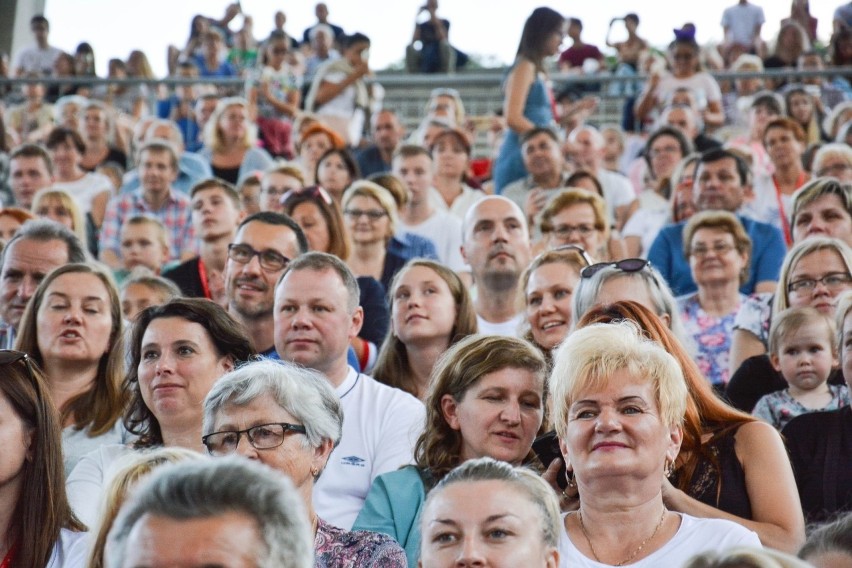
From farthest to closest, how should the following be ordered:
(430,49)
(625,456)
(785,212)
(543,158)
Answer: (430,49), (543,158), (785,212), (625,456)

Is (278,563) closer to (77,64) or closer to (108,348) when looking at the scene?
(108,348)

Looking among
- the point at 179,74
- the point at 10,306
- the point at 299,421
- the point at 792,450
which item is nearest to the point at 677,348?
the point at 792,450

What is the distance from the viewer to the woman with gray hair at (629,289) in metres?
3.96

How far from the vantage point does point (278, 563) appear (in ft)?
6.28

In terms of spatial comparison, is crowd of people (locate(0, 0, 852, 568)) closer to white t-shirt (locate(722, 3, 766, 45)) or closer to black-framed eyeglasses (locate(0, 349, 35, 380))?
black-framed eyeglasses (locate(0, 349, 35, 380))

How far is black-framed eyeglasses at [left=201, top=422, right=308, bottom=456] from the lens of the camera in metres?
3.25

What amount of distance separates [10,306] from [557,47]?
414cm

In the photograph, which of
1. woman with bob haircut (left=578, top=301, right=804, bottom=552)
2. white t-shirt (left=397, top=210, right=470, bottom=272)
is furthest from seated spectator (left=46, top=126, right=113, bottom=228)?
woman with bob haircut (left=578, top=301, right=804, bottom=552)

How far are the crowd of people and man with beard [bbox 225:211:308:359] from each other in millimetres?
12

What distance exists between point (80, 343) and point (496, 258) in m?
1.83

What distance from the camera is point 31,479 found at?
3.35 metres

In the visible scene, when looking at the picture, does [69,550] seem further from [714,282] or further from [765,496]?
[714,282]

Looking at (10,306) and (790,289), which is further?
(10,306)

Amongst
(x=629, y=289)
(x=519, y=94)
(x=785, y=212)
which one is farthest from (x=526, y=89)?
(x=629, y=289)
